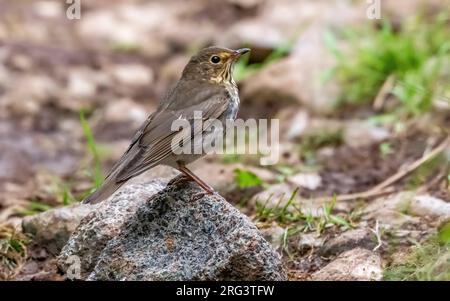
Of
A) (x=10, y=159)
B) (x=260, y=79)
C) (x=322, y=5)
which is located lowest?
(x=10, y=159)

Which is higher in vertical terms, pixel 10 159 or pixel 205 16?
pixel 205 16

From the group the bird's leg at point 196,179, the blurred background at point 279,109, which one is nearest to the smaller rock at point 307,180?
the blurred background at point 279,109

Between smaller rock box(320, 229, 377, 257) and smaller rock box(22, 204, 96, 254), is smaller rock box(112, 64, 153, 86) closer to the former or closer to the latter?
smaller rock box(22, 204, 96, 254)

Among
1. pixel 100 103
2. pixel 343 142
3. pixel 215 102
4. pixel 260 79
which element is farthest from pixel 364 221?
pixel 100 103

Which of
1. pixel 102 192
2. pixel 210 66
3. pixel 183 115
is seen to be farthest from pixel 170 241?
pixel 210 66

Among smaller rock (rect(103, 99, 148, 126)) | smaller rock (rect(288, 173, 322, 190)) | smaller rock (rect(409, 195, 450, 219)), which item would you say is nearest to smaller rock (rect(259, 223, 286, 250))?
smaller rock (rect(409, 195, 450, 219))

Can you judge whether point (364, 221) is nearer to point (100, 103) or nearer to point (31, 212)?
point (31, 212)
